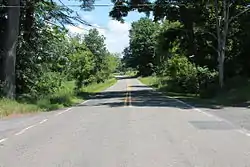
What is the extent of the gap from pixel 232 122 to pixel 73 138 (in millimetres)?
7274

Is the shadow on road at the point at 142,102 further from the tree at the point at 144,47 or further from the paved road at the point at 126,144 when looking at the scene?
the tree at the point at 144,47

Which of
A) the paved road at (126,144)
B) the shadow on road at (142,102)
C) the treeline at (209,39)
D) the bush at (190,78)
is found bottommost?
the shadow on road at (142,102)

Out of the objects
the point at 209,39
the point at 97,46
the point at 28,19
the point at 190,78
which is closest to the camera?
the point at 28,19

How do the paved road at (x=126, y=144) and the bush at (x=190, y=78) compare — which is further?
the bush at (x=190, y=78)

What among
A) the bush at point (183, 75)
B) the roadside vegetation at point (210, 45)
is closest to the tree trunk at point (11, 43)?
the roadside vegetation at point (210, 45)

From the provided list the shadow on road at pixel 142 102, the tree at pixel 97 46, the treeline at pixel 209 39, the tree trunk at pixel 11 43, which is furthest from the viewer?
the tree at pixel 97 46

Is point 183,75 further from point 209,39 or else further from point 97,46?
point 97,46

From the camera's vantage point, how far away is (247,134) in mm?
14469

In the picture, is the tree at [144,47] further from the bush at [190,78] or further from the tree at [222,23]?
the tree at [222,23]

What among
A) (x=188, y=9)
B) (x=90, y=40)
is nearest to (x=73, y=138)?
(x=188, y=9)

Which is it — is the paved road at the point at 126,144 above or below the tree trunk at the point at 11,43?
below

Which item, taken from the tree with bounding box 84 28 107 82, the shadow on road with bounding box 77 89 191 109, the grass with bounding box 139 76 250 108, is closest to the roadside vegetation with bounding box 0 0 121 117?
the shadow on road with bounding box 77 89 191 109

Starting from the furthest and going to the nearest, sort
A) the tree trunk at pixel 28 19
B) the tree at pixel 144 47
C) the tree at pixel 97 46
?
the tree at pixel 144 47
the tree at pixel 97 46
the tree trunk at pixel 28 19

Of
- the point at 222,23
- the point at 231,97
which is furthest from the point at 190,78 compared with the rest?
the point at 231,97
